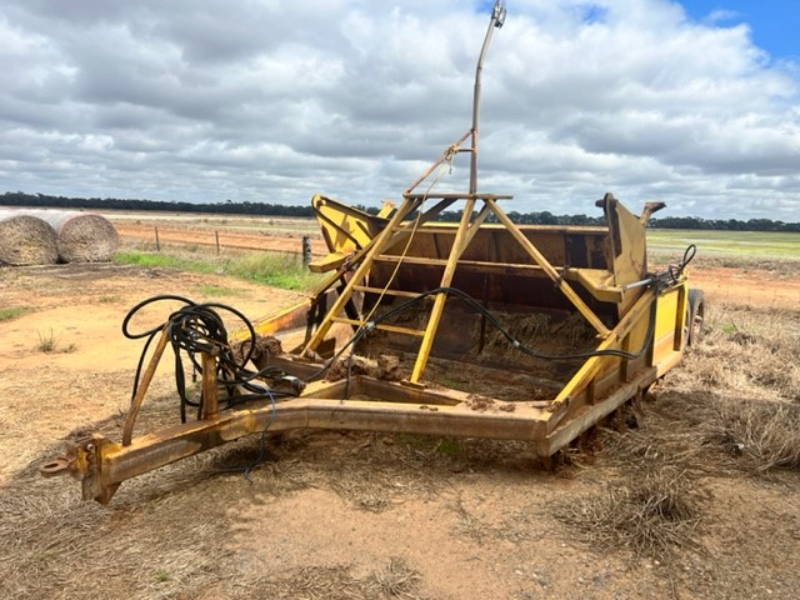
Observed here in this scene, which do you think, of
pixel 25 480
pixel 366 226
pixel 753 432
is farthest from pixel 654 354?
pixel 25 480

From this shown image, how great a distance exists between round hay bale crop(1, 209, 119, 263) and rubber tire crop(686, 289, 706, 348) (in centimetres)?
1601

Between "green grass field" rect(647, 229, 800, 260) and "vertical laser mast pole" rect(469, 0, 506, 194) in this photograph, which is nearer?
"vertical laser mast pole" rect(469, 0, 506, 194)

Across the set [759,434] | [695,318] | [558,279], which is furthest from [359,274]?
[695,318]

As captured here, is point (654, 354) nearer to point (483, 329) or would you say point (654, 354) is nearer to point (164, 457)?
point (483, 329)

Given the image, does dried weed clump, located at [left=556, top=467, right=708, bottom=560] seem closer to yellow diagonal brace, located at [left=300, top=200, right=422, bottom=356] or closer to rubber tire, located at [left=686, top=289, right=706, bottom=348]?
yellow diagonal brace, located at [left=300, top=200, right=422, bottom=356]

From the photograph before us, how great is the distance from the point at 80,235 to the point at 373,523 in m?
17.3

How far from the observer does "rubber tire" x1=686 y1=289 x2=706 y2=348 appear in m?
7.11

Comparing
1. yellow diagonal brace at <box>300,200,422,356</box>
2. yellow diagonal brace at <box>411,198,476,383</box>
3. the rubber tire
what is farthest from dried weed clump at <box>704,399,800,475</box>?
yellow diagonal brace at <box>300,200,422,356</box>

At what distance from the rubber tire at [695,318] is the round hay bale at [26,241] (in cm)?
1595

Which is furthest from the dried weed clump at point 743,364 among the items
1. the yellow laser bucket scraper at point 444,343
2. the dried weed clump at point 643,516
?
the dried weed clump at point 643,516

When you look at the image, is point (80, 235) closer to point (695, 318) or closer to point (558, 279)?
point (695, 318)

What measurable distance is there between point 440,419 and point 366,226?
2759 mm

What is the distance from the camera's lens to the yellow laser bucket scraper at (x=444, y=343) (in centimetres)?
342

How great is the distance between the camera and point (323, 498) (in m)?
3.50
